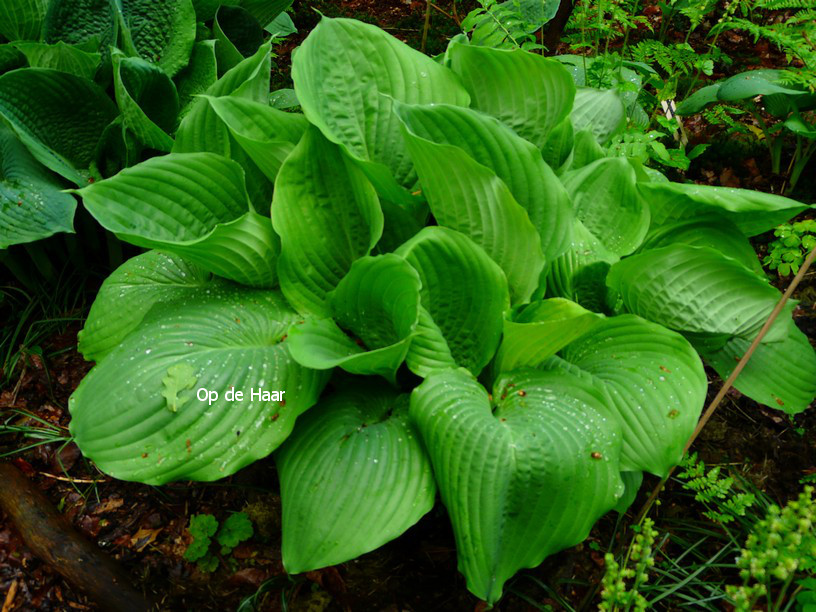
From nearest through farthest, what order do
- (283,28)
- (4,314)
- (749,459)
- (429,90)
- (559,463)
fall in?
(559,463)
(429,90)
(749,459)
(4,314)
(283,28)

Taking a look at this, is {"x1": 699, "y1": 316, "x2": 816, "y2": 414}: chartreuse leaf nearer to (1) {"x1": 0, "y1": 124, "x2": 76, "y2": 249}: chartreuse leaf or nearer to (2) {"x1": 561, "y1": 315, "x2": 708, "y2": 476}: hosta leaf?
(2) {"x1": 561, "y1": 315, "x2": 708, "y2": 476}: hosta leaf

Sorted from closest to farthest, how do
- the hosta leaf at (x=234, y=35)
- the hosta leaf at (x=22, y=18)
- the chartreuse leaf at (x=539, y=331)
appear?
the chartreuse leaf at (x=539, y=331) < the hosta leaf at (x=22, y=18) < the hosta leaf at (x=234, y=35)

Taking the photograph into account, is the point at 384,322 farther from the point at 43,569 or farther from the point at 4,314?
the point at 4,314

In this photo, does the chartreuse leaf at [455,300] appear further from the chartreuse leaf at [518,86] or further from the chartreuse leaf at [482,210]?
the chartreuse leaf at [518,86]

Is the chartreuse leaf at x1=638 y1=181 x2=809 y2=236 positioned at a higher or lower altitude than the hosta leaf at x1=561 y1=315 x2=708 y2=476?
higher

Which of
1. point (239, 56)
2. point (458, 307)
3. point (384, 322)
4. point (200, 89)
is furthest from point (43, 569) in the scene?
point (239, 56)

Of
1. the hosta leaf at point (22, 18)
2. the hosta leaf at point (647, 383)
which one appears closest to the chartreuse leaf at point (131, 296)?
the hosta leaf at point (647, 383)

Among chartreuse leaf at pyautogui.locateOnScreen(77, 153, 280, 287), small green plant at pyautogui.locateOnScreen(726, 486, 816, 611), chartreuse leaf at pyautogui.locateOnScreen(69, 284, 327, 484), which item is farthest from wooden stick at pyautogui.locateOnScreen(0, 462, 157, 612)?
small green plant at pyautogui.locateOnScreen(726, 486, 816, 611)
